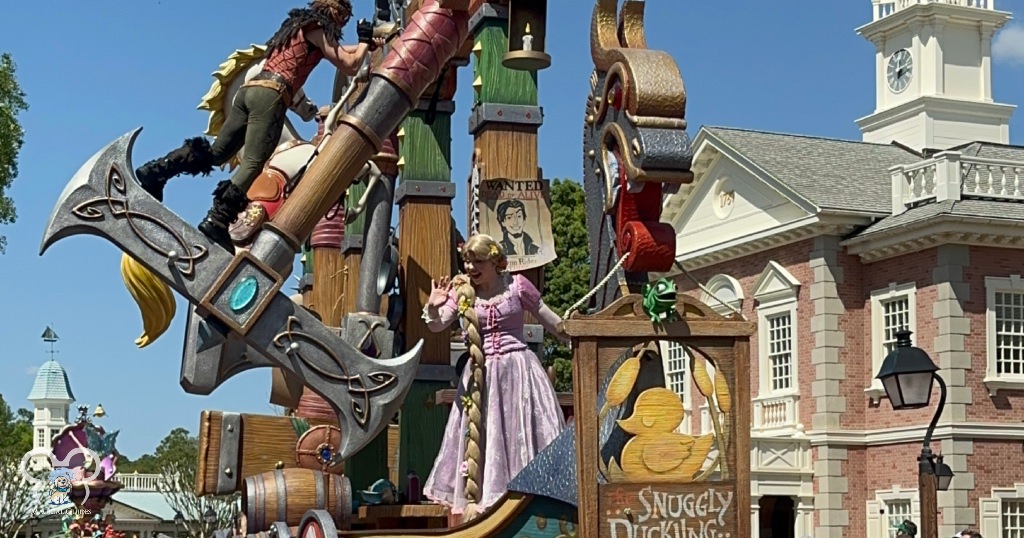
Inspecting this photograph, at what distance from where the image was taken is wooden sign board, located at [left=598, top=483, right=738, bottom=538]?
178 inches

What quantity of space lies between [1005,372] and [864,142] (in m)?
7.72

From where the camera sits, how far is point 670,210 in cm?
3309

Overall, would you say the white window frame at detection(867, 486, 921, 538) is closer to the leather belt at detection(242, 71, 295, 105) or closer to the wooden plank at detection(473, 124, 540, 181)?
the wooden plank at detection(473, 124, 540, 181)

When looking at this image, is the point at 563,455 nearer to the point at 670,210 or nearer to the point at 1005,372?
the point at 1005,372

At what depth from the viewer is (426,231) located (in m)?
7.75

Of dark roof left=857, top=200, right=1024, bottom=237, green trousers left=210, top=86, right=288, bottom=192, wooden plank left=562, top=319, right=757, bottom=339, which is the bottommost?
wooden plank left=562, top=319, right=757, bottom=339

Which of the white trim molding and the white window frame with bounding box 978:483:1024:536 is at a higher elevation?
the white trim molding

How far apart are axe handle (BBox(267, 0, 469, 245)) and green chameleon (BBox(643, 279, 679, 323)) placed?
1.77 meters

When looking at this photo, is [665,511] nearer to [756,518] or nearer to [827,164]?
[756,518]

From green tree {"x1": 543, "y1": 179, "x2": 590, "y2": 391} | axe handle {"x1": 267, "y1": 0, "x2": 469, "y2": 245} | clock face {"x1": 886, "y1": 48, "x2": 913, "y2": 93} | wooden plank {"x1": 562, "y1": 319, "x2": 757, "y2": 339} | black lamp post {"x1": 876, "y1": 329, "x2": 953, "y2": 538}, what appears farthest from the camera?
clock face {"x1": 886, "y1": 48, "x2": 913, "y2": 93}

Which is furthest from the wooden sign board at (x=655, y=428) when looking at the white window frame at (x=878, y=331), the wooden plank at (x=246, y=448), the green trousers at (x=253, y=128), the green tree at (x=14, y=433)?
the green tree at (x=14, y=433)

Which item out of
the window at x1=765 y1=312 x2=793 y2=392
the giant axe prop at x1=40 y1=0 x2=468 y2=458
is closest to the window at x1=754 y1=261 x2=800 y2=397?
the window at x1=765 y1=312 x2=793 y2=392

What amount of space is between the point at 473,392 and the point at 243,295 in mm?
962

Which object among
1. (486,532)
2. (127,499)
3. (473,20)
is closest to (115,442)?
(473,20)
